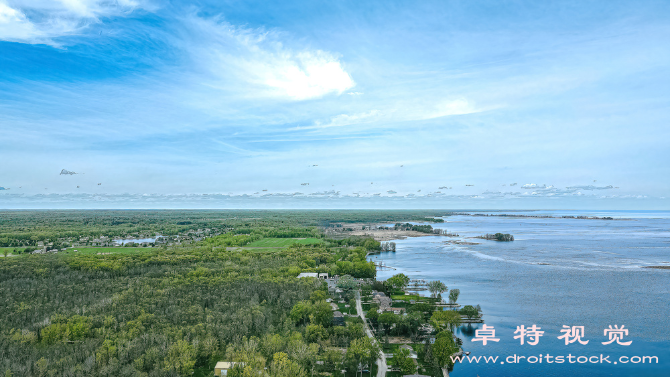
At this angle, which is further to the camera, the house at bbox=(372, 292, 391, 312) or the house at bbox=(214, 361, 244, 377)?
the house at bbox=(372, 292, 391, 312)

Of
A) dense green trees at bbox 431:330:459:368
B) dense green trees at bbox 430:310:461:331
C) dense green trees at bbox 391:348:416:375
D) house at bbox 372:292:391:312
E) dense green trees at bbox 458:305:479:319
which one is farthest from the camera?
house at bbox 372:292:391:312

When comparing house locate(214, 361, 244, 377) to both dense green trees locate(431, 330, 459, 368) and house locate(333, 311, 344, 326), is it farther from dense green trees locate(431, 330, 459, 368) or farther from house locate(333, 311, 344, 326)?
dense green trees locate(431, 330, 459, 368)

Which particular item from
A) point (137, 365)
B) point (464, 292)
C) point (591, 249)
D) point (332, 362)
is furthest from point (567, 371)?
point (591, 249)

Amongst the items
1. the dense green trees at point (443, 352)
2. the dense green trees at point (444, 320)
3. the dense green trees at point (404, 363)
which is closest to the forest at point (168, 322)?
the dense green trees at point (404, 363)

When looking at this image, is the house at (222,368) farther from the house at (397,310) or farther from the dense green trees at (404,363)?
the house at (397,310)

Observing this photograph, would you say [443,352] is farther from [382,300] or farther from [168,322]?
[168,322]

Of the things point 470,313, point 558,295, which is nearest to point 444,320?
point 470,313

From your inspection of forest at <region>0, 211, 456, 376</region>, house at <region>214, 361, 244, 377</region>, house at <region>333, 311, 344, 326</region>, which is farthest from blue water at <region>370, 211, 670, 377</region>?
house at <region>214, 361, 244, 377</region>

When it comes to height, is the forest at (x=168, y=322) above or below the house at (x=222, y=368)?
above
